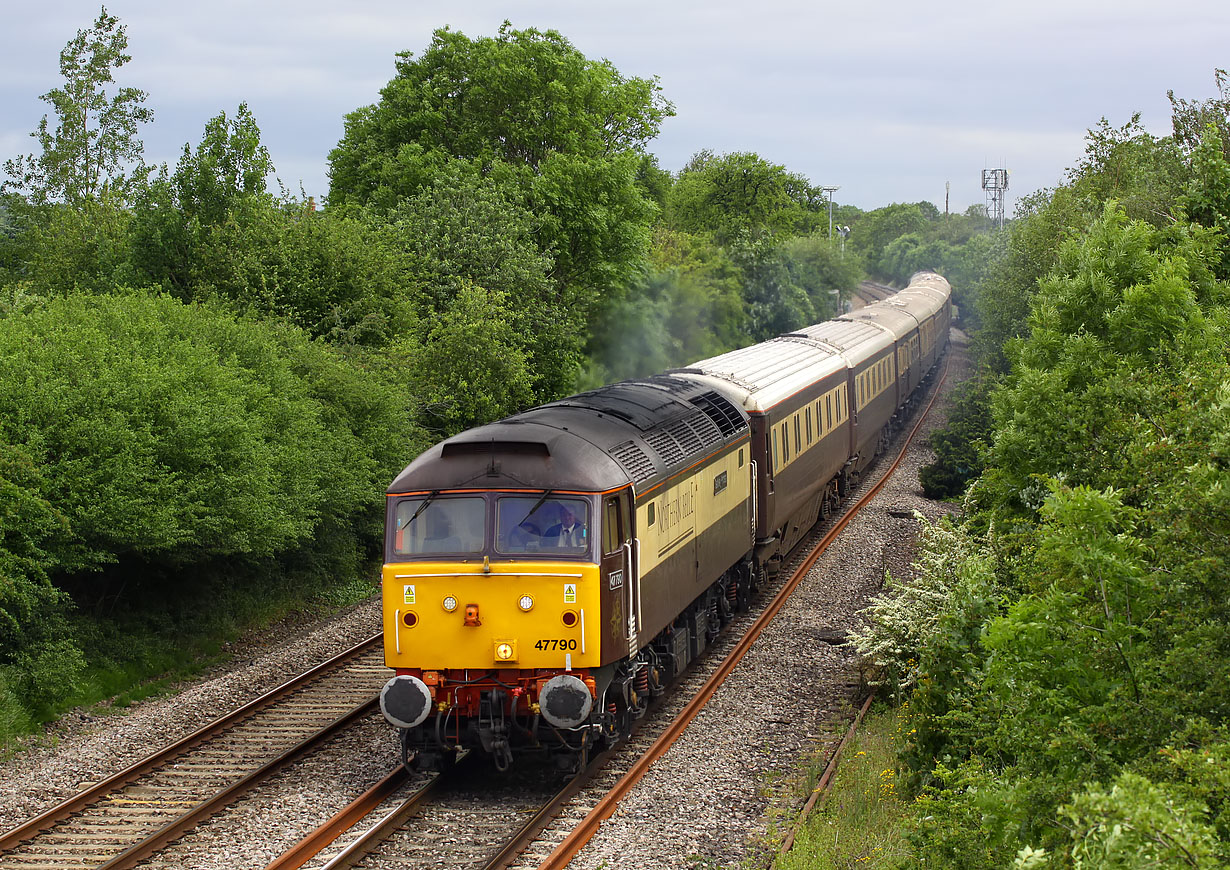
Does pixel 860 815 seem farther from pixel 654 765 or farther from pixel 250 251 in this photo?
pixel 250 251

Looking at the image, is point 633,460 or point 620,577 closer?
point 620,577

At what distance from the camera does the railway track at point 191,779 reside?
10344 millimetres

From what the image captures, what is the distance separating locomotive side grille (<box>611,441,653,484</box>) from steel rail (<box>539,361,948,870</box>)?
116 inches

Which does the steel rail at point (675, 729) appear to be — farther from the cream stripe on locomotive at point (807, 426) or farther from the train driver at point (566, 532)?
the train driver at point (566, 532)

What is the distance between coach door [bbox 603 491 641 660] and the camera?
447 inches

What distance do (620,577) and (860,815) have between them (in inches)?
123

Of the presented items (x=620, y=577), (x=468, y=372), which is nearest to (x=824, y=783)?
(x=620, y=577)

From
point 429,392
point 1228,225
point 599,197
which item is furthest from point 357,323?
point 1228,225

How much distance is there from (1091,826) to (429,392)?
853 inches

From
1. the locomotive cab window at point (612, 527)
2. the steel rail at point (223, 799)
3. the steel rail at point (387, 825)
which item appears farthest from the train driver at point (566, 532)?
the steel rail at point (223, 799)

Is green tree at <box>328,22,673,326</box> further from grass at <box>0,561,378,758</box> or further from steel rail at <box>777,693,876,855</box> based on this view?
steel rail at <box>777,693,876,855</box>

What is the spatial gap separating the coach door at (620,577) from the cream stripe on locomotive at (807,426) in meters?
7.35

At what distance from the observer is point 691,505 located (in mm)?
14297

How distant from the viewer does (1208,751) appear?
6113mm
